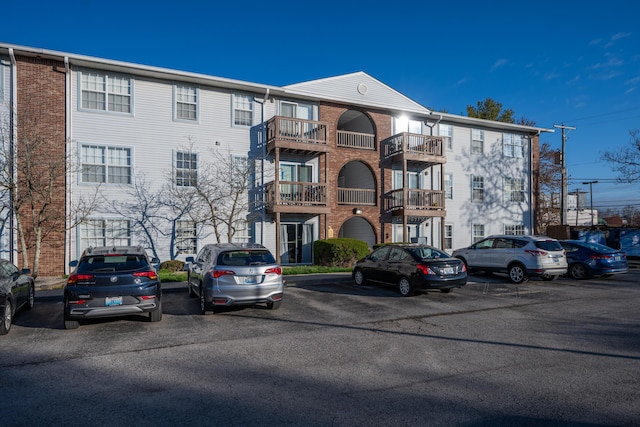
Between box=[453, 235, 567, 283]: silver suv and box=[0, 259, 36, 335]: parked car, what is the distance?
1446cm

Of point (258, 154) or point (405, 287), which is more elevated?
point (258, 154)

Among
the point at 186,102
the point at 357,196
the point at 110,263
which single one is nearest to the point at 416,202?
the point at 357,196

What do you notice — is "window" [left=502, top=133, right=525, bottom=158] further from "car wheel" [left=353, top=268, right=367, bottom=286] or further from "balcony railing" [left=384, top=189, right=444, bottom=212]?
"car wheel" [left=353, top=268, right=367, bottom=286]

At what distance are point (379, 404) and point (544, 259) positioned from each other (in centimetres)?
1199

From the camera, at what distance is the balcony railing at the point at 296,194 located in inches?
748

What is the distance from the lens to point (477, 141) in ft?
86.6

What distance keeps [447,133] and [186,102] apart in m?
14.9

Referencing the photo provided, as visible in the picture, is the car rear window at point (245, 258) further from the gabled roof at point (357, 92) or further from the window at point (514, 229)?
the window at point (514, 229)

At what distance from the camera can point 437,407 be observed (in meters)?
4.58

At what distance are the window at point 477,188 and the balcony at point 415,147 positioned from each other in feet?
13.3

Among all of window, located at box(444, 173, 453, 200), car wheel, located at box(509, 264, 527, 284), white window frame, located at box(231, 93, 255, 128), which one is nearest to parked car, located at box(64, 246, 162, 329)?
car wheel, located at box(509, 264, 527, 284)

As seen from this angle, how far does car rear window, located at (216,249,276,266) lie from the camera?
369 inches

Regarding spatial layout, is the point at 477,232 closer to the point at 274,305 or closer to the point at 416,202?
the point at 416,202

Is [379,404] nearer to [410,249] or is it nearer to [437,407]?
[437,407]
